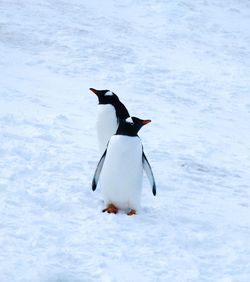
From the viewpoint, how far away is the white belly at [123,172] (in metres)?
4.65

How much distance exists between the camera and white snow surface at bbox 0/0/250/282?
396 cm

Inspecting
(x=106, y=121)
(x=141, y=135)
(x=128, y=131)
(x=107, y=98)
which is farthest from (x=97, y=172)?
(x=141, y=135)

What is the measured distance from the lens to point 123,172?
468cm

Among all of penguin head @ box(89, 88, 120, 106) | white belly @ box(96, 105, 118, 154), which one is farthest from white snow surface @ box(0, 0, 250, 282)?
penguin head @ box(89, 88, 120, 106)

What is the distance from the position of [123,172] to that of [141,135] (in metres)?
2.61

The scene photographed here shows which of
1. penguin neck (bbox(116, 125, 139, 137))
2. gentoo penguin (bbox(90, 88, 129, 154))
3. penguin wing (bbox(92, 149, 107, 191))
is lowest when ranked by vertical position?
penguin wing (bbox(92, 149, 107, 191))

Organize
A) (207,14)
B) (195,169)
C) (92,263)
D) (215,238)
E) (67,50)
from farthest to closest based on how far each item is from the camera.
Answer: (207,14)
(67,50)
(195,169)
(215,238)
(92,263)

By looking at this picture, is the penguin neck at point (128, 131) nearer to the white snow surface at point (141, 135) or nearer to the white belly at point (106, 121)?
the white snow surface at point (141, 135)

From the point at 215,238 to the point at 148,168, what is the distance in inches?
32.4

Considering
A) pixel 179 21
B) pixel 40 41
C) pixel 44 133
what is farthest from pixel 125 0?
pixel 44 133

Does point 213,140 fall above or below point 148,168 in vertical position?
below

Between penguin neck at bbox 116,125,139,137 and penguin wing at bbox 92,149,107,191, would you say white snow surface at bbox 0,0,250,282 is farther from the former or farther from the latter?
penguin neck at bbox 116,125,139,137

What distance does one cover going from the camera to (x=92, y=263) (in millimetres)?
3793

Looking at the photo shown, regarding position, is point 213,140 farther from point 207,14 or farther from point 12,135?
point 207,14
